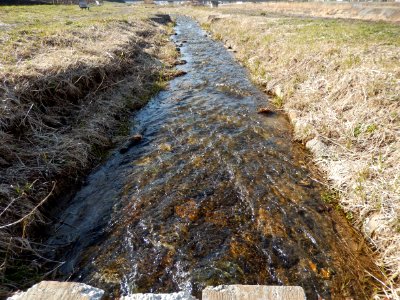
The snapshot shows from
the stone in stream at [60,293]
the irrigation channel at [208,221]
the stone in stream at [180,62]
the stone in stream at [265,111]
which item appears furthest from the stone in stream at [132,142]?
the stone in stream at [180,62]

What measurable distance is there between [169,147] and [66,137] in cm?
315

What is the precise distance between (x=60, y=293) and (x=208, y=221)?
358 cm

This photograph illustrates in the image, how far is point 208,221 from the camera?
5652mm

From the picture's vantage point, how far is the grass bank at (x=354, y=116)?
501 cm

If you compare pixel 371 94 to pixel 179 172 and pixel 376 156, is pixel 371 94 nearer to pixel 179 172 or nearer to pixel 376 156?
pixel 376 156

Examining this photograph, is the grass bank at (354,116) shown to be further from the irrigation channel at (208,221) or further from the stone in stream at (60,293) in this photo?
the stone in stream at (60,293)

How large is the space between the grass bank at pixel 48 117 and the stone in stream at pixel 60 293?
6.56 feet

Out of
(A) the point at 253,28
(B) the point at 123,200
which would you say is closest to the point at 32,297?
(B) the point at 123,200

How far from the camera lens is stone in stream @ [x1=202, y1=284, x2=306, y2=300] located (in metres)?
2.27

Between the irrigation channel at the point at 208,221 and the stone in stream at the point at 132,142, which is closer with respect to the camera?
the irrigation channel at the point at 208,221

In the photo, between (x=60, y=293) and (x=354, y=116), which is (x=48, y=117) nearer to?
(x=60, y=293)

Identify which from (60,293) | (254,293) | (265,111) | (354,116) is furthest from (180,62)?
(254,293)

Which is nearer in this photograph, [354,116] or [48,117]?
[354,116]

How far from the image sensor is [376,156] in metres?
6.22
